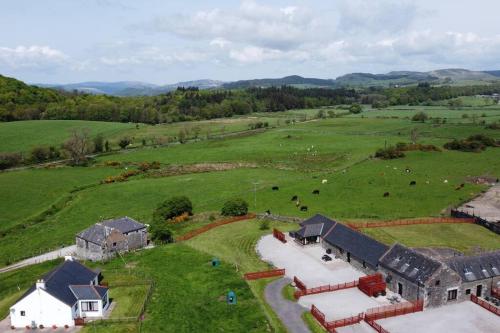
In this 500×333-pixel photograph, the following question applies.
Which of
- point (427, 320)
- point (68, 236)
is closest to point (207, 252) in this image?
point (68, 236)

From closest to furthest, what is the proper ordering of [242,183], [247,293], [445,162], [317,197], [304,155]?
[247,293] < [317,197] < [242,183] < [445,162] < [304,155]

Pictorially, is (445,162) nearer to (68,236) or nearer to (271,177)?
(271,177)

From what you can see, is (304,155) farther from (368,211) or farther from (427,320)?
(427,320)

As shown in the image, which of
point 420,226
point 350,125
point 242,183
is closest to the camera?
point 420,226

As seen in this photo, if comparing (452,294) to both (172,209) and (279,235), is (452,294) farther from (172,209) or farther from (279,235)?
(172,209)

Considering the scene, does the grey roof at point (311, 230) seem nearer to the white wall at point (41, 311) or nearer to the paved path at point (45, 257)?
the white wall at point (41, 311)

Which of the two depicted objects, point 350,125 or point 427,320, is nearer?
point 427,320
